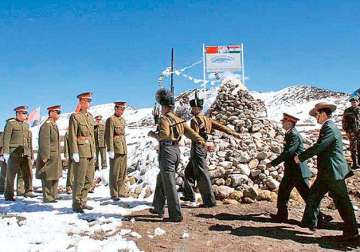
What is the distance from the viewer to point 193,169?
9.06m

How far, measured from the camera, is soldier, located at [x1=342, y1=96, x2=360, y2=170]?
1314cm

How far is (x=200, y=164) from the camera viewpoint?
888 centimetres

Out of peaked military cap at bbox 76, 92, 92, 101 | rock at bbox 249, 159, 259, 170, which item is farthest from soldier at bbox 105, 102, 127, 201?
rock at bbox 249, 159, 259, 170

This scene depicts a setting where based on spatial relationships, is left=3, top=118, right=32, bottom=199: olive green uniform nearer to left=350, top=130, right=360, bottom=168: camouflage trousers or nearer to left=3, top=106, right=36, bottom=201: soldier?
left=3, top=106, right=36, bottom=201: soldier

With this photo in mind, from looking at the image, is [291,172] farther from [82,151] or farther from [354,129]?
[354,129]

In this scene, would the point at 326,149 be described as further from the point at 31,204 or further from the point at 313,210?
the point at 31,204

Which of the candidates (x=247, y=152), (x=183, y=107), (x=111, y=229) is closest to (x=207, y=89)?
(x=183, y=107)

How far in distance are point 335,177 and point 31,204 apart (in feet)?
21.0

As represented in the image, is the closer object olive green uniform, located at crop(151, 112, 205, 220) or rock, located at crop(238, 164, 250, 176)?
olive green uniform, located at crop(151, 112, 205, 220)

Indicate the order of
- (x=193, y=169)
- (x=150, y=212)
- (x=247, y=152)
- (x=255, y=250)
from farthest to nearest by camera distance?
(x=247, y=152), (x=193, y=169), (x=150, y=212), (x=255, y=250)

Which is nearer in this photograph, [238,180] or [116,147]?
[116,147]

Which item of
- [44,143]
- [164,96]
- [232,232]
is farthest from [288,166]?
[44,143]

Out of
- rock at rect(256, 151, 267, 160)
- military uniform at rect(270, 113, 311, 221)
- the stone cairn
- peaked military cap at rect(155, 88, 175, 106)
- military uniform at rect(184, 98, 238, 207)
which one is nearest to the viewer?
military uniform at rect(270, 113, 311, 221)

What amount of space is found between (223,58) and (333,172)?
10.2 meters
